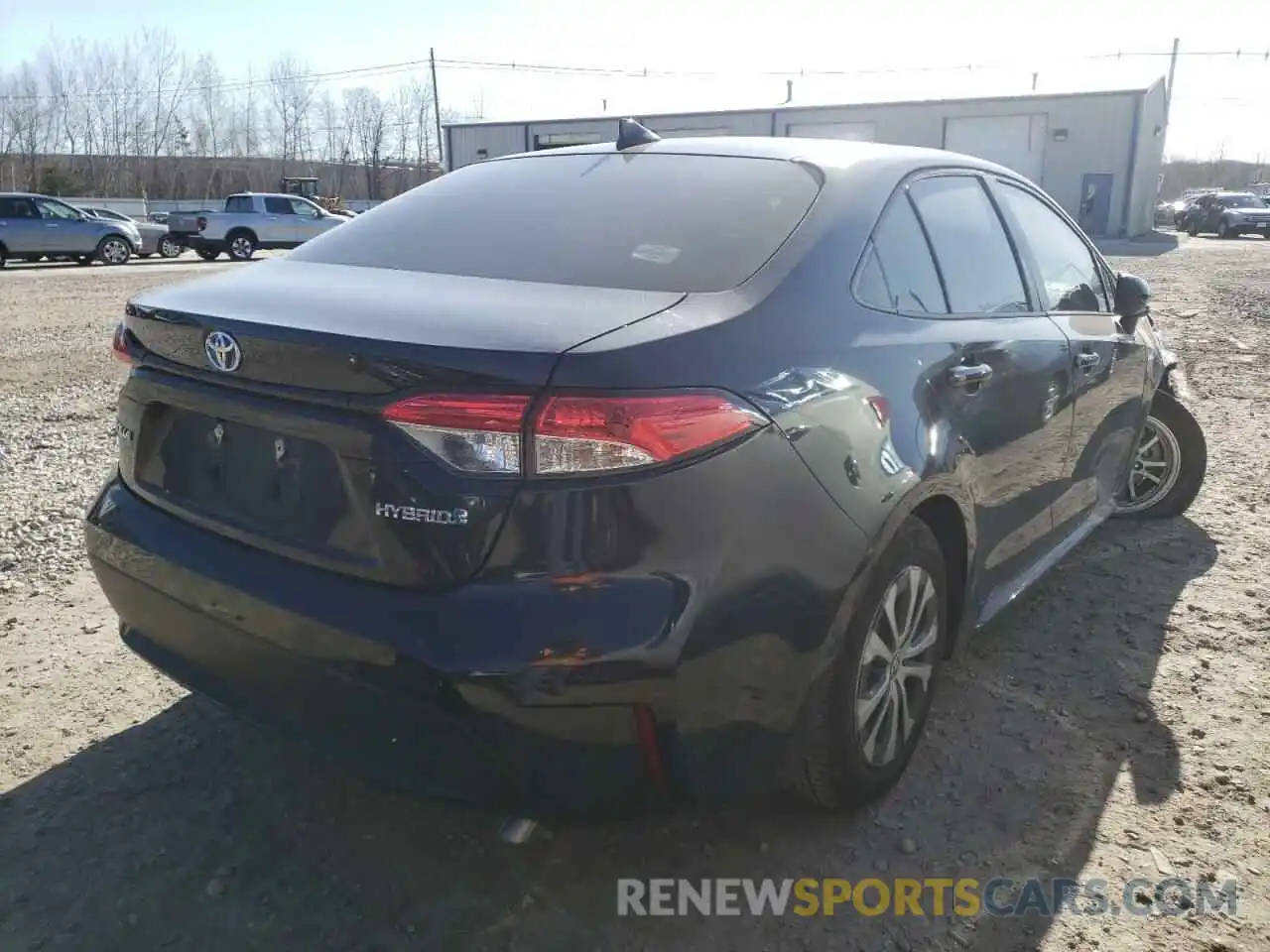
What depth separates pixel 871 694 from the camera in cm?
245

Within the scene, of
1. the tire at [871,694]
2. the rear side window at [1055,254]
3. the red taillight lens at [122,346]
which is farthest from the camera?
the rear side window at [1055,254]

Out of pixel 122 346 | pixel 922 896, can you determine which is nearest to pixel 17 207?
pixel 122 346

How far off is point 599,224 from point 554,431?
3.17ft

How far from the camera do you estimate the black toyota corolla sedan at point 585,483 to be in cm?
184

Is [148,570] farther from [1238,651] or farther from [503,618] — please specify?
[1238,651]

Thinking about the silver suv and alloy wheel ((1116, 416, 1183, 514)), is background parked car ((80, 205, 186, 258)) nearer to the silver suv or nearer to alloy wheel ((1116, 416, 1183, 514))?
the silver suv

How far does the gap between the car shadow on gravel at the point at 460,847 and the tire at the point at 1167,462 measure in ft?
6.95

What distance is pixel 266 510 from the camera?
2.13 m

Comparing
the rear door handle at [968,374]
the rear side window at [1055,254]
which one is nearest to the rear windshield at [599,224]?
the rear door handle at [968,374]

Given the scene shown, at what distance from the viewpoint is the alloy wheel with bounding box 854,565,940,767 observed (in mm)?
2418

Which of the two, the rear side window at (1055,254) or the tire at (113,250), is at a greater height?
the rear side window at (1055,254)

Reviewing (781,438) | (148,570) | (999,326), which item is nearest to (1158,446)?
Answer: (999,326)

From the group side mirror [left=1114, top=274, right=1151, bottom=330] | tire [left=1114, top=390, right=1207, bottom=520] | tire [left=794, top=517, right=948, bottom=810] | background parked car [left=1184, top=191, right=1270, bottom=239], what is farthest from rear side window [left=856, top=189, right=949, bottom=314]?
background parked car [left=1184, top=191, right=1270, bottom=239]

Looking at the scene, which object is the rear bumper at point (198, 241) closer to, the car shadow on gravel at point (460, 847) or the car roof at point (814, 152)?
the car roof at point (814, 152)
